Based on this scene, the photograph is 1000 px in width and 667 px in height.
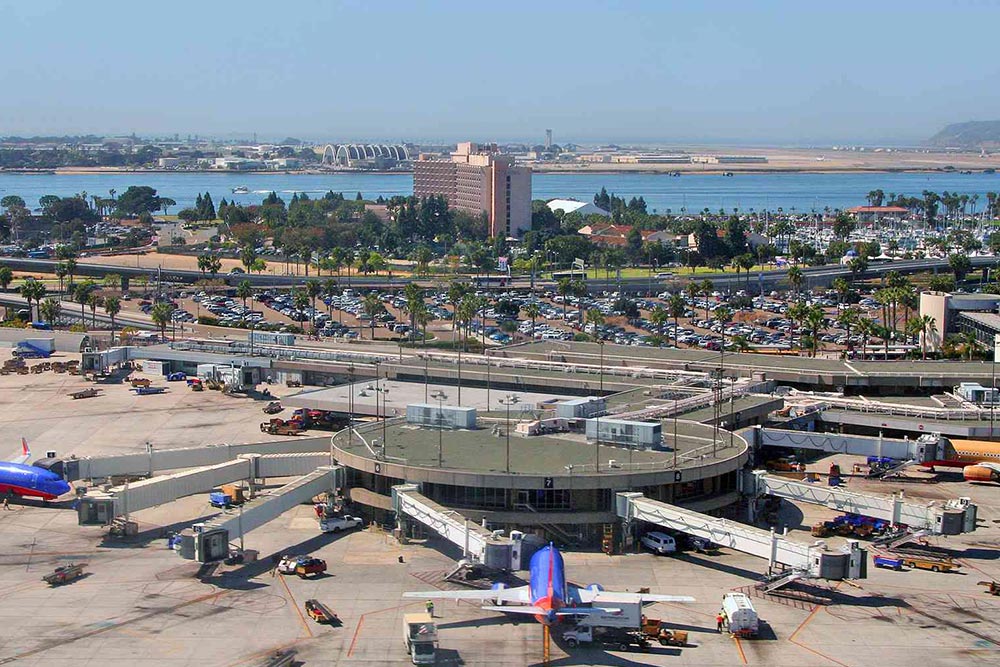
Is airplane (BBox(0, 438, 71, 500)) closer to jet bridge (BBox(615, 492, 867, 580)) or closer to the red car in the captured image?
the red car

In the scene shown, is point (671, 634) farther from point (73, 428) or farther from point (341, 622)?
point (73, 428)

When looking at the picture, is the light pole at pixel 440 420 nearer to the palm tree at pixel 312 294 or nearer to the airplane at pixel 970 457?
the airplane at pixel 970 457

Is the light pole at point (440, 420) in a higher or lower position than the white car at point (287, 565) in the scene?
higher

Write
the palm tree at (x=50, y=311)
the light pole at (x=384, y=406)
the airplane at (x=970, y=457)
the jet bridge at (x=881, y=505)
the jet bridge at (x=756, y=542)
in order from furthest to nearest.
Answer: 1. the palm tree at (x=50, y=311)
2. the airplane at (x=970, y=457)
3. the light pole at (x=384, y=406)
4. the jet bridge at (x=881, y=505)
5. the jet bridge at (x=756, y=542)

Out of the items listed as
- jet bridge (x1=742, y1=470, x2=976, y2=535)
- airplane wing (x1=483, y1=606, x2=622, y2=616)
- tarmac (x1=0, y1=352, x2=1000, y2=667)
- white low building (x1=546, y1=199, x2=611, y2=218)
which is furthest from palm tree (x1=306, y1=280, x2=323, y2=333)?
white low building (x1=546, y1=199, x2=611, y2=218)

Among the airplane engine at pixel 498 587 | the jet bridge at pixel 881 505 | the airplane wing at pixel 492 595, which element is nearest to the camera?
the airplane wing at pixel 492 595

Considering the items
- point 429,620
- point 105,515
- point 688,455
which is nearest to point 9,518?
point 105,515

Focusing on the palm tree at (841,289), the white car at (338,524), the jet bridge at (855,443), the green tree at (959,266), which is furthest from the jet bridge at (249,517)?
the green tree at (959,266)
